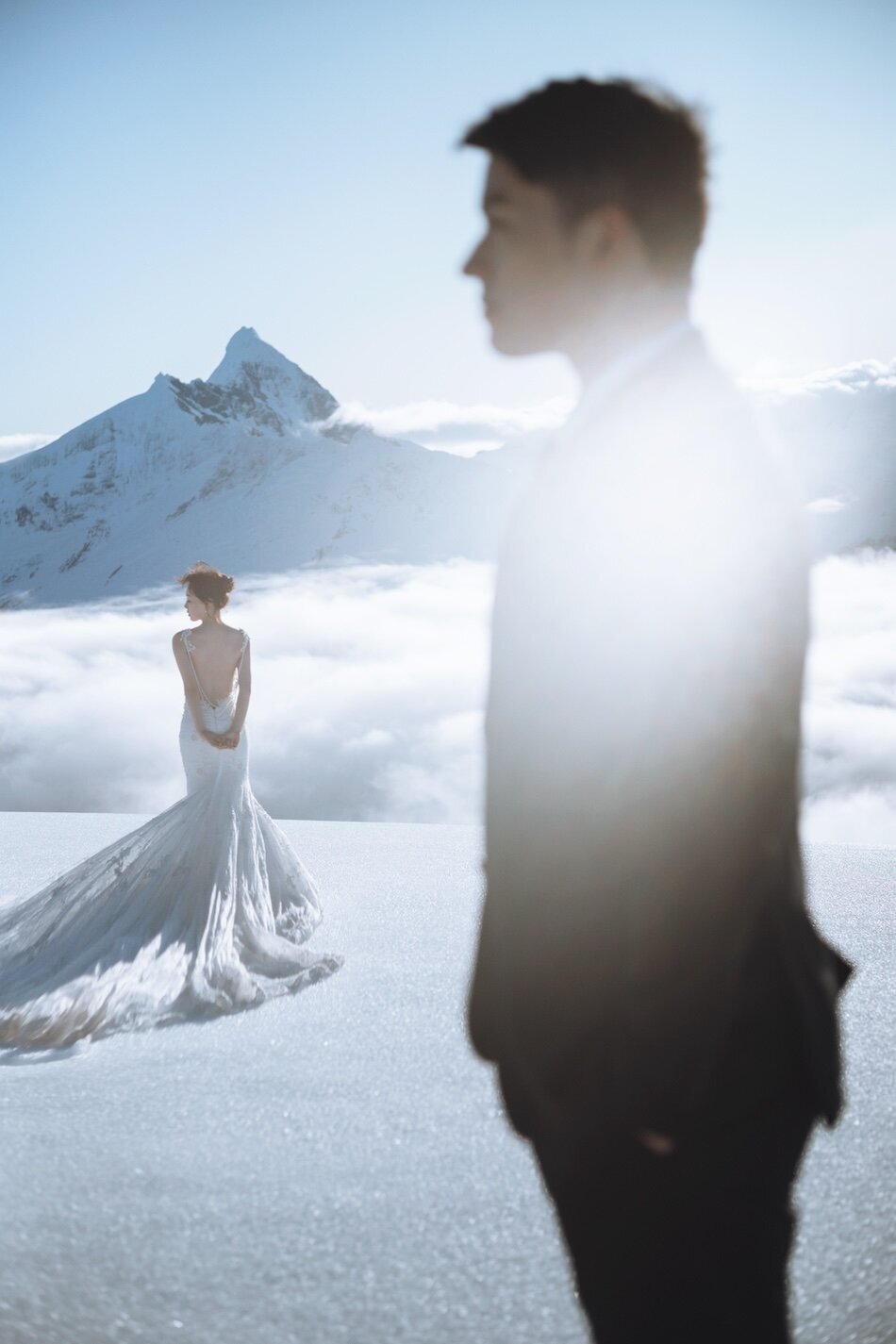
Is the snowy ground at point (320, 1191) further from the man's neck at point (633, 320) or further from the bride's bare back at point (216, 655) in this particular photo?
the man's neck at point (633, 320)

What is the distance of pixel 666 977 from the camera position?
0.84 metres

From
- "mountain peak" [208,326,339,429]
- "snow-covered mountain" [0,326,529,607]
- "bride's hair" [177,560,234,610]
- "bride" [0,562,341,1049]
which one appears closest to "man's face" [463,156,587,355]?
"bride" [0,562,341,1049]

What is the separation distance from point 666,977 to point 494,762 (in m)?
0.24

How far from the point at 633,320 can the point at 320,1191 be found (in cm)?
228

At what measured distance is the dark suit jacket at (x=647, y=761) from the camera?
851 millimetres

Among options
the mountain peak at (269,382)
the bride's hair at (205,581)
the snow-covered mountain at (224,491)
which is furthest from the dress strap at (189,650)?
the mountain peak at (269,382)

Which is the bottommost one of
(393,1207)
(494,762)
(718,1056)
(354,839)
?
(354,839)

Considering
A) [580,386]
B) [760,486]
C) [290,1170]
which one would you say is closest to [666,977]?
[760,486]

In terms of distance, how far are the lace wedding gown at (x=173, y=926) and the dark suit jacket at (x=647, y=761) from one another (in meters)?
3.13

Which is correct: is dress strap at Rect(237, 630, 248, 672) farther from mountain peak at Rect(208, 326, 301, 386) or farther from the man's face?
mountain peak at Rect(208, 326, 301, 386)

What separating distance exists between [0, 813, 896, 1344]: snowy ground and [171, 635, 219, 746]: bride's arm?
1232 millimetres

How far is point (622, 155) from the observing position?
999mm

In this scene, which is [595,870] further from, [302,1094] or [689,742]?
[302,1094]

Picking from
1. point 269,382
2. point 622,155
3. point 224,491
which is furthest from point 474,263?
point 269,382
